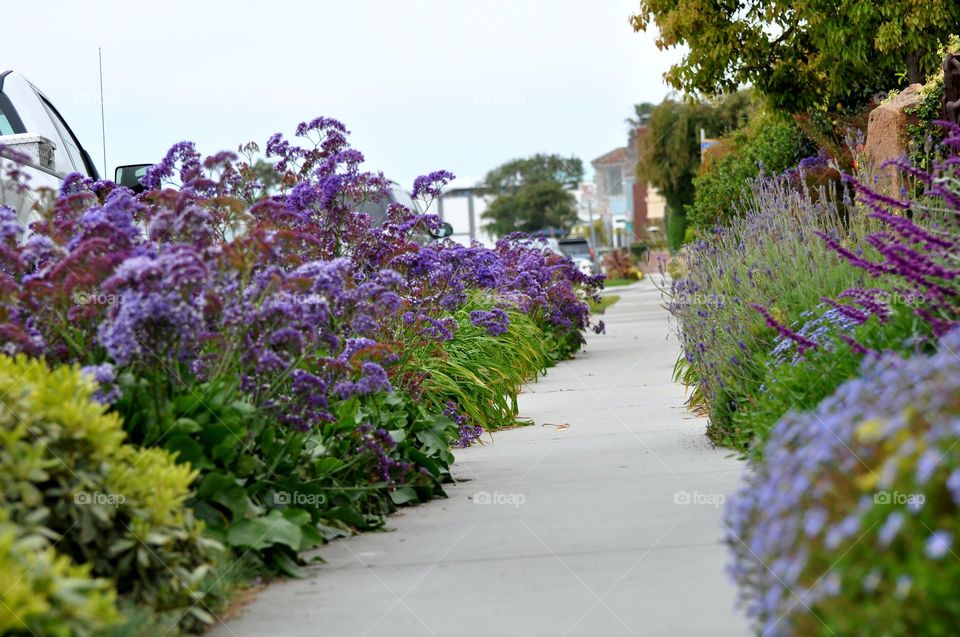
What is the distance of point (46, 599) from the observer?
314 cm

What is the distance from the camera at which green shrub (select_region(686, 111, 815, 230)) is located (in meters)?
20.4

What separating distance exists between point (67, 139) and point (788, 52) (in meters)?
11.9

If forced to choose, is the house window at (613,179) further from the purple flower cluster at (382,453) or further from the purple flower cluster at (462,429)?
the purple flower cluster at (382,453)

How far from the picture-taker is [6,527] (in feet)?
10.8

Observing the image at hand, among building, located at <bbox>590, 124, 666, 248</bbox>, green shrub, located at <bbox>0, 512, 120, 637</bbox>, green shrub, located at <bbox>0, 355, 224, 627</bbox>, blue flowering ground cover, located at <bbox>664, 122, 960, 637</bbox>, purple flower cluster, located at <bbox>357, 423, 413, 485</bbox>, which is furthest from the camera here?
building, located at <bbox>590, 124, 666, 248</bbox>

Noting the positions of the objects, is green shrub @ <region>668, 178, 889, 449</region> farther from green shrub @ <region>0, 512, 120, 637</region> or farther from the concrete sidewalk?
green shrub @ <region>0, 512, 120, 637</region>

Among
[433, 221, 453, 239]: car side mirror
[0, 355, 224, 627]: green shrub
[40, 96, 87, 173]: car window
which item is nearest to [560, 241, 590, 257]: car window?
[433, 221, 453, 239]: car side mirror

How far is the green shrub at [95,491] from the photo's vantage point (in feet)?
11.8

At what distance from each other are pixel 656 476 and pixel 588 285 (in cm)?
1045

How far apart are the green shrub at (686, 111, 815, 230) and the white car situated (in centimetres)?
1093

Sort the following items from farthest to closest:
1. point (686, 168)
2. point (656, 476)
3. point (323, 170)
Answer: point (686, 168) → point (323, 170) → point (656, 476)

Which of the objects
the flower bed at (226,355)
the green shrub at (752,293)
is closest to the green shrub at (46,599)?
the flower bed at (226,355)

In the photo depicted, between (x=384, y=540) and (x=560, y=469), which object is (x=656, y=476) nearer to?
(x=560, y=469)

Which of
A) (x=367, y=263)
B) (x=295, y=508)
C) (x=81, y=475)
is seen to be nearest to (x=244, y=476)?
(x=295, y=508)
